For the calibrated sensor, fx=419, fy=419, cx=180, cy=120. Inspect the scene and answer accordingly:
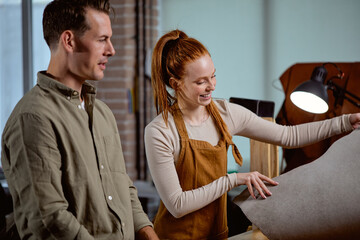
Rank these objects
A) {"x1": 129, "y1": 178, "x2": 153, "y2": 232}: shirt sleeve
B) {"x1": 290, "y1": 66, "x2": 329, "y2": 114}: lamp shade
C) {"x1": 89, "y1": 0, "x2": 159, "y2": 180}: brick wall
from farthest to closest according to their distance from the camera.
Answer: {"x1": 89, "y1": 0, "x2": 159, "y2": 180}: brick wall, {"x1": 290, "y1": 66, "x2": 329, "y2": 114}: lamp shade, {"x1": 129, "y1": 178, "x2": 153, "y2": 232}: shirt sleeve

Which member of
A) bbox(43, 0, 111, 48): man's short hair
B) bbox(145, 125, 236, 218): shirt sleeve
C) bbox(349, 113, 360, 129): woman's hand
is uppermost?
bbox(43, 0, 111, 48): man's short hair

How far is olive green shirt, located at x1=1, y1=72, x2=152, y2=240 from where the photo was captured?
769 millimetres

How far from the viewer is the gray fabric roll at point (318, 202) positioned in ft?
3.00

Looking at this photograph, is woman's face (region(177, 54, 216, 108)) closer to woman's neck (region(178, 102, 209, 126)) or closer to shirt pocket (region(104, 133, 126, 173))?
woman's neck (region(178, 102, 209, 126))

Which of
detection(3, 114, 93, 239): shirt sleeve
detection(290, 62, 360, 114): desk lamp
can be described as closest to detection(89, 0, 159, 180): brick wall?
detection(290, 62, 360, 114): desk lamp

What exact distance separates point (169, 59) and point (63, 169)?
47 cm

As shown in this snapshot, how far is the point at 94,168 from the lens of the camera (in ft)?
2.89

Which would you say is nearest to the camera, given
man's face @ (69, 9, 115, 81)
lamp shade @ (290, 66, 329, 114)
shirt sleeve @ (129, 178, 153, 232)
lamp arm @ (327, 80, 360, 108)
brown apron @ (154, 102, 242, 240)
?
man's face @ (69, 9, 115, 81)

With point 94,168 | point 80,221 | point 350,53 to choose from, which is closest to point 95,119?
point 94,168

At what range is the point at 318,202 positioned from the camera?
0.93 m

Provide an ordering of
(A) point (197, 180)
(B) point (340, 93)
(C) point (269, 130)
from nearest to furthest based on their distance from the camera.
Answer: (A) point (197, 180) < (C) point (269, 130) < (B) point (340, 93)

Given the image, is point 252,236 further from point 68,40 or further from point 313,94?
point 68,40

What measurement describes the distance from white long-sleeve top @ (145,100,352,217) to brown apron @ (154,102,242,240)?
0.02m

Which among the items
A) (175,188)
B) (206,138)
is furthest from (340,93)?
(175,188)
